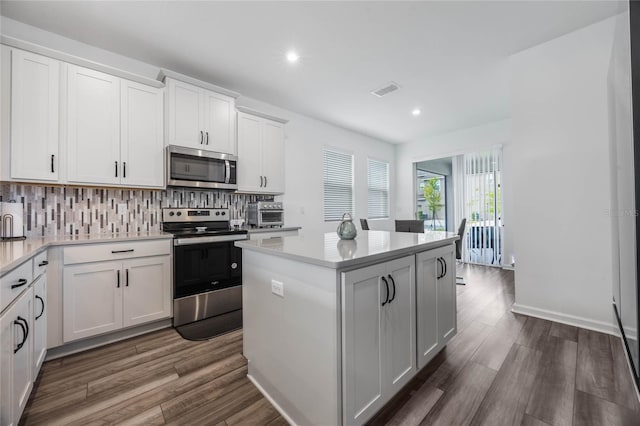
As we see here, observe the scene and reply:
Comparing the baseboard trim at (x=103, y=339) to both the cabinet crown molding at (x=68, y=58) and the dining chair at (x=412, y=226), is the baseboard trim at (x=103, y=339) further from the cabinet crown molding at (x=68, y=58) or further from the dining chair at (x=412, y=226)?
the dining chair at (x=412, y=226)

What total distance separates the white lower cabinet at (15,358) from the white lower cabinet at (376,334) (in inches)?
58.4

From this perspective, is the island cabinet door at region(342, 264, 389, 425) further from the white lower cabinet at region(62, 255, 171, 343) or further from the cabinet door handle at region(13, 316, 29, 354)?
the white lower cabinet at region(62, 255, 171, 343)

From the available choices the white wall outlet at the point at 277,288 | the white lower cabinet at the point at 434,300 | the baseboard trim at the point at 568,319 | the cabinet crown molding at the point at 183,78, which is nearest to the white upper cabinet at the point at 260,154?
the cabinet crown molding at the point at 183,78

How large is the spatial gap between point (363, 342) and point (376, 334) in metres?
0.11

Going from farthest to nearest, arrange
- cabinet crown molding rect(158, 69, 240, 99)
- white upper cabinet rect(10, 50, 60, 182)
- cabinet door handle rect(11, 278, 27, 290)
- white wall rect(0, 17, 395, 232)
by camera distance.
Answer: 1. white wall rect(0, 17, 395, 232)
2. cabinet crown molding rect(158, 69, 240, 99)
3. white upper cabinet rect(10, 50, 60, 182)
4. cabinet door handle rect(11, 278, 27, 290)

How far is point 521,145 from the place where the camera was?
2857 mm

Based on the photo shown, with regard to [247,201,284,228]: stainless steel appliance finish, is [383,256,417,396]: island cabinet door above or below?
below

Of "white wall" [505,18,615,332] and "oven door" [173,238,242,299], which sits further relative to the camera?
"oven door" [173,238,242,299]

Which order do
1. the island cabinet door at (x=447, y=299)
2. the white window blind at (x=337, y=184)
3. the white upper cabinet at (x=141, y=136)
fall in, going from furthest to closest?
1. the white window blind at (x=337, y=184)
2. the white upper cabinet at (x=141, y=136)
3. the island cabinet door at (x=447, y=299)

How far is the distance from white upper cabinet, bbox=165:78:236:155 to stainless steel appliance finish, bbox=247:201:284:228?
0.79m

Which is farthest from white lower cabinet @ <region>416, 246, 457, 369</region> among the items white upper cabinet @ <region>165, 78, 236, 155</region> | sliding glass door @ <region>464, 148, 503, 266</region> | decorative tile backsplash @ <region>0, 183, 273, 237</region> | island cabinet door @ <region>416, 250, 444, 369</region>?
sliding glass door @ <region>464, 148, 503, 266</region>

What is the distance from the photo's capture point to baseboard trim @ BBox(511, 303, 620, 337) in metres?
2.35

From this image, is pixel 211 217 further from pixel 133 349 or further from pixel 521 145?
pixel 521 145

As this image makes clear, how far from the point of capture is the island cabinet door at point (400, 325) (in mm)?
1452
